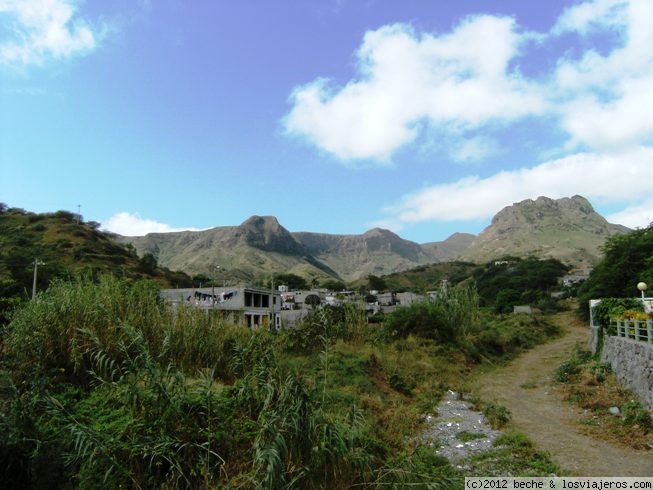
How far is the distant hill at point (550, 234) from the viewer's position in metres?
136

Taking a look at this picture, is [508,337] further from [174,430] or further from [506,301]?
[506,301]

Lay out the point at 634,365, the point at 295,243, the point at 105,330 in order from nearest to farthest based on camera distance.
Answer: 1. the point at 105,330
2. the point at 634,365
3. the point at 295,243

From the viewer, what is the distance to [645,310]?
15344mm

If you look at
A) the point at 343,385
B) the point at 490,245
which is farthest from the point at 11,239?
the point at 490,245

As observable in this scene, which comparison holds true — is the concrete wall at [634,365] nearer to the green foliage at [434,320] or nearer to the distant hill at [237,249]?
the green foliage at [434,320]

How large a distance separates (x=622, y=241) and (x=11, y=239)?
6120 cm

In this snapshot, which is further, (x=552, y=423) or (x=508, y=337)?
(x=508, y=337)

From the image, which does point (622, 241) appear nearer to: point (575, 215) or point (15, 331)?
point (15, 331)

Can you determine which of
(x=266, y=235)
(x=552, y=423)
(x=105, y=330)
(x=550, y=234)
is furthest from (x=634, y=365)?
(x=550, y=234)

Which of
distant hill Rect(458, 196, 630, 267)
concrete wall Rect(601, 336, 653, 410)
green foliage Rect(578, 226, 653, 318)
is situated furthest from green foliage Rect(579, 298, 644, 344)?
distant hill Rect(458, 196, 630, 267)

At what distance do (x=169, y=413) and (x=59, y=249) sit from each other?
60.2 metres

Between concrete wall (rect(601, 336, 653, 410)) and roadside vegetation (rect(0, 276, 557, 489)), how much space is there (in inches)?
164

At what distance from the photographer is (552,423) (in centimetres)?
998

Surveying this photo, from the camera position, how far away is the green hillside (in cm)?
3784
